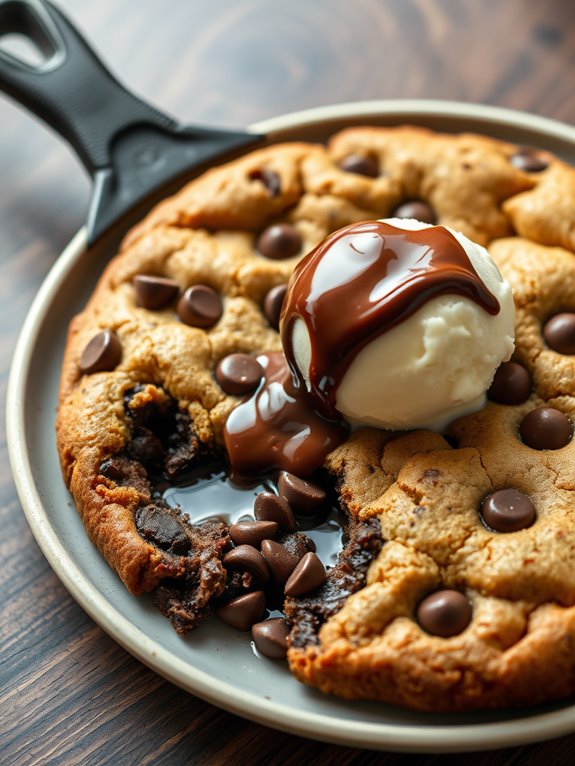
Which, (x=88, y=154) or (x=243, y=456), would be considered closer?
(x=243, y=456)

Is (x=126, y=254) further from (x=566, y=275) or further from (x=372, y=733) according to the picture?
(x=372, y=733)

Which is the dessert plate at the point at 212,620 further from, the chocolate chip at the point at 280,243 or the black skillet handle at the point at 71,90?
the chocolate chip at the point at 280,243

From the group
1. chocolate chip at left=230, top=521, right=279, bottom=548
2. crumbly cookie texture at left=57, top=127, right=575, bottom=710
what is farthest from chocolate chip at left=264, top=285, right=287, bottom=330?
chocolate chip at left=230, top=521, right=279, bottom=548

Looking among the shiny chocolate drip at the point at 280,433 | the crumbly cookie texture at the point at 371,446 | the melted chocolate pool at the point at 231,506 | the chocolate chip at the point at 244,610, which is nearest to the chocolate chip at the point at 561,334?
the crumbly cookie texture at the point at 371,446

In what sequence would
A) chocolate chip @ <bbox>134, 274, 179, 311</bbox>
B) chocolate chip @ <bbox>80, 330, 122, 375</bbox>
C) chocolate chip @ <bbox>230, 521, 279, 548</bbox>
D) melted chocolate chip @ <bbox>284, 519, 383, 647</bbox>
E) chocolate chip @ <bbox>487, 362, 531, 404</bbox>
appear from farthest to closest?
chocolate chip @ <bbox>134, 274, 179, 311</bbox> → chocolate chip @ <bbox>80, 330, 122, 375</bbox> → chocolate chip @ <bbox>487, 362, 531, 404</bbox> → chocolate chip @ <bbox>230, 521, 279, 548</bbox> → melted chocolate chip @ <bbox>284, 519, 383, 647</bbox>

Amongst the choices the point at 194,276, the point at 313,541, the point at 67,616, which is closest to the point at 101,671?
the point at 67,616

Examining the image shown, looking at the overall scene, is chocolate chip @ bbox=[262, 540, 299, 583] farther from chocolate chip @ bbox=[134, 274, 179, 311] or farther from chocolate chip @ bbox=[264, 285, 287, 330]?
chocolate chip @ bbox=[134, 274, 179, 311]
